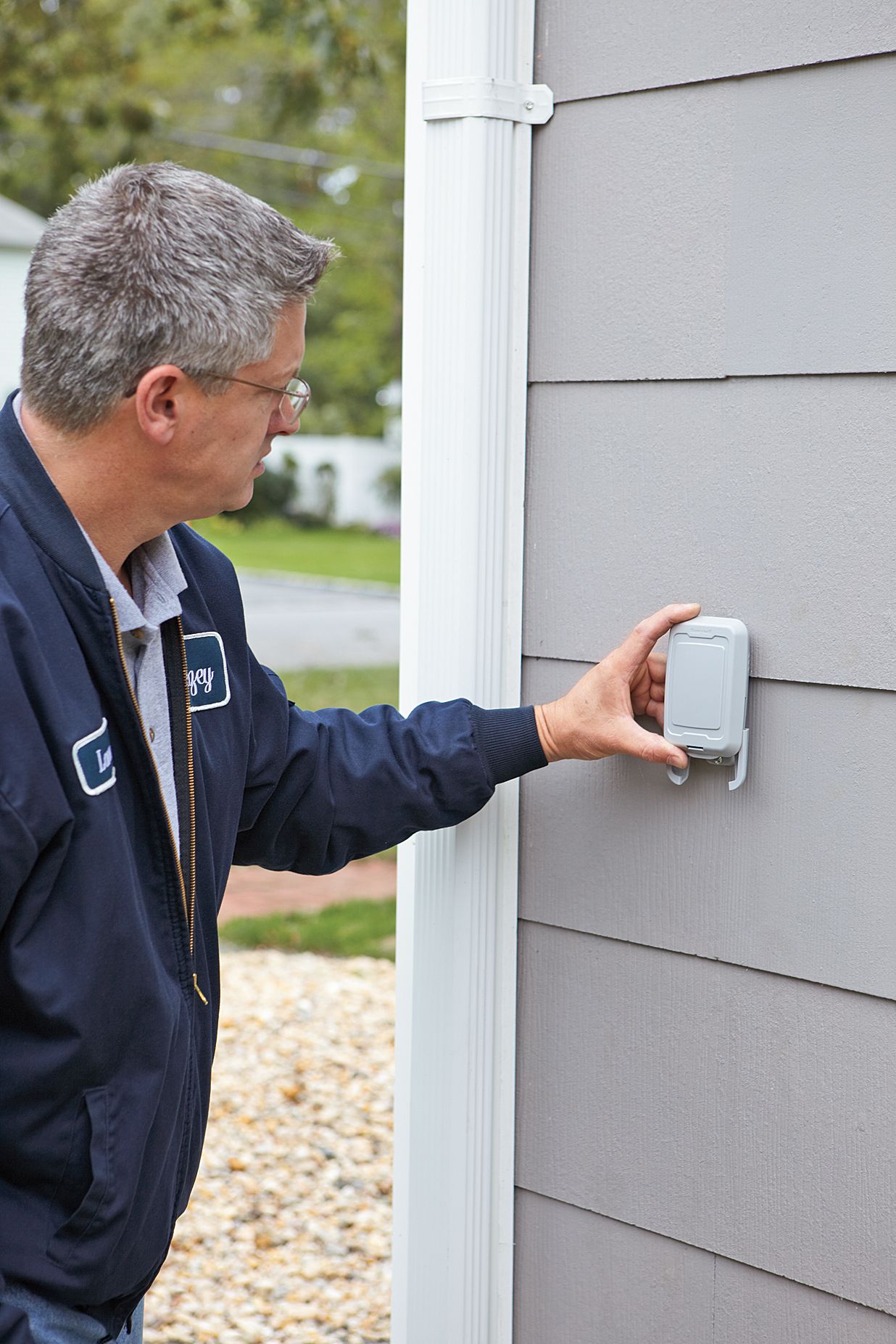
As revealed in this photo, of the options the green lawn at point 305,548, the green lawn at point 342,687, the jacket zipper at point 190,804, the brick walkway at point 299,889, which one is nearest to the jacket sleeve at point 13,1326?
the jacket zipper at point 190,804

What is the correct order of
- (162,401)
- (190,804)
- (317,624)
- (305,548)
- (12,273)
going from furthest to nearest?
1. (305,548)
2. (12,273)
3. (317,624)
4. (190,804)
5. (162,401)

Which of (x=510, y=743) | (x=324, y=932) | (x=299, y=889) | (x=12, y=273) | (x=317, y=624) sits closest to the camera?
(x=510, y=743)

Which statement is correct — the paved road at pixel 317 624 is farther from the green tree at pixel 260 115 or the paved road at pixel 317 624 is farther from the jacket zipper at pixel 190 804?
the jacket zipper at pixel 190 804

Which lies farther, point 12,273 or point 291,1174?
point 12,273

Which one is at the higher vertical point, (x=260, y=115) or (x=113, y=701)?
(x=260, y=115)

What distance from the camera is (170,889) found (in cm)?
133

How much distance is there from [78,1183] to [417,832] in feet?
2.12

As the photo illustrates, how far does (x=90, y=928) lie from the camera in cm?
121

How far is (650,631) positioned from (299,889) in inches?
170

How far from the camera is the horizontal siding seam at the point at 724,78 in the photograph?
1.34m

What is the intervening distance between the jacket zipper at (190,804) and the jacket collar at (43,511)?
0.04 metres

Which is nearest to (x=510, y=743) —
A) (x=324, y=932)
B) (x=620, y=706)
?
(x=620, y=706)

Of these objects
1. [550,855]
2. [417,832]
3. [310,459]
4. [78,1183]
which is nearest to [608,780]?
[550,855]

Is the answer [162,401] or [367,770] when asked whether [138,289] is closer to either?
[162,401]
